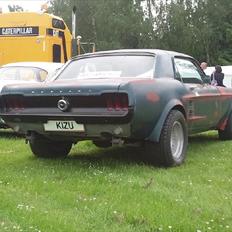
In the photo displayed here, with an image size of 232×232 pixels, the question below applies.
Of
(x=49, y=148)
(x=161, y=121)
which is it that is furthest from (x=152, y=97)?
(x=49, y=148)

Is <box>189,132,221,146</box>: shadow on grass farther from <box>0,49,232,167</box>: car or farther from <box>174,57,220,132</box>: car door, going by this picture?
<box>0,49,232,167</box>: car

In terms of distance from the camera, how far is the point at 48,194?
5246 millimetres

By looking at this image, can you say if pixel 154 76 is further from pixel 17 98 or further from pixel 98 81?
pixel 17 98

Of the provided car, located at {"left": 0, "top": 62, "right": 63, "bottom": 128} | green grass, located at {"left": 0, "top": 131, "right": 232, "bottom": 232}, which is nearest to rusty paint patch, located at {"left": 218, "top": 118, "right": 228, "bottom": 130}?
green grass, located at {"left": 0, "top": 131, "right": 232, "bottom": 232}

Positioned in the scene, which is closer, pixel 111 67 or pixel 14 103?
pixel 14 103

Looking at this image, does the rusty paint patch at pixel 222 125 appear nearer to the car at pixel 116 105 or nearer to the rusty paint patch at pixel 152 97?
the car at pixel 116 105

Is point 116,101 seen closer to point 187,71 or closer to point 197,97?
point 197,97

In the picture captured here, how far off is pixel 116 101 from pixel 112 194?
3.71 ft

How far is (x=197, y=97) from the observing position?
7.61 m

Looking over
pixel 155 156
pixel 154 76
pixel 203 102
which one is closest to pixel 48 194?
pixel 155 156

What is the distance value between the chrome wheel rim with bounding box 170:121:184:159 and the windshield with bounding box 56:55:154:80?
713 mm

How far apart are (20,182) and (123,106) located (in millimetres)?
1275

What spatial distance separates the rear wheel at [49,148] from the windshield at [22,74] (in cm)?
296

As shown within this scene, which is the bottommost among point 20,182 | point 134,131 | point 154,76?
point 20,182
